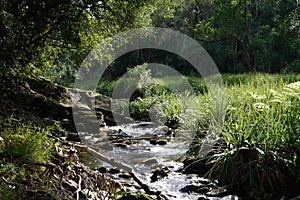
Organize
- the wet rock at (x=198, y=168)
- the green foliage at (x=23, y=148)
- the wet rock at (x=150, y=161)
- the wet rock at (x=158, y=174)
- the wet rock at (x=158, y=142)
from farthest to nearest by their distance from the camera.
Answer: the wet rock at (x=158, y=142)
the wet rock at (x=150, y=161)
the wet rock at (x=198, y=168)
the wet rock at (x=158, y=174)
the green foliage at (x=23, y=148)

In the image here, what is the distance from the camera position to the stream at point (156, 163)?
13.8ft

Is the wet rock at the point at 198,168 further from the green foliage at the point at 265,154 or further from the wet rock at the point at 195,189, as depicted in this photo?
the wet rock at the point at 195,189

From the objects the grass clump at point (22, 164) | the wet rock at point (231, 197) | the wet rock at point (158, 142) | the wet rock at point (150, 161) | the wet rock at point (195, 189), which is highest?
the grass clump at point (22, 164)

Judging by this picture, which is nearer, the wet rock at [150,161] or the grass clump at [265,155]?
the grass clump at [265,155]

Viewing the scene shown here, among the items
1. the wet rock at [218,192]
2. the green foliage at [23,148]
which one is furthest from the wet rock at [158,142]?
the green foliage at [23,148]

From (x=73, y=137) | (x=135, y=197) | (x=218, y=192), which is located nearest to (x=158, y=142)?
(x=73, y=137)

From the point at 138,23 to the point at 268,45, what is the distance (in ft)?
58.8

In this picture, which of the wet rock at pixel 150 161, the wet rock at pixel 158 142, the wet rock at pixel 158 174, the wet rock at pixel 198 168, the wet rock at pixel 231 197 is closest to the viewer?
the wet rock at pixel 231 197

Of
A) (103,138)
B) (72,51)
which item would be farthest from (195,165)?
(72,51)

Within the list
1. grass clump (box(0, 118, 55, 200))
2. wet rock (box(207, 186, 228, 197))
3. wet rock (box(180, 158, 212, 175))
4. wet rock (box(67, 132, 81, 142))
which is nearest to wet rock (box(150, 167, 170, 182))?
wet rock (box(180, 158, 212, 175))

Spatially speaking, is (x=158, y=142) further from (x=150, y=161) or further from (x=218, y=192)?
(x=218, y=192)

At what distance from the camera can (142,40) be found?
28.3m

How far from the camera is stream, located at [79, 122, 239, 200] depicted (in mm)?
4204

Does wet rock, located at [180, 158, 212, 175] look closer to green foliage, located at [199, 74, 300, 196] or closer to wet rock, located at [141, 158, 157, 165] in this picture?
green foliage, located at [199, 74, 300, 196]
